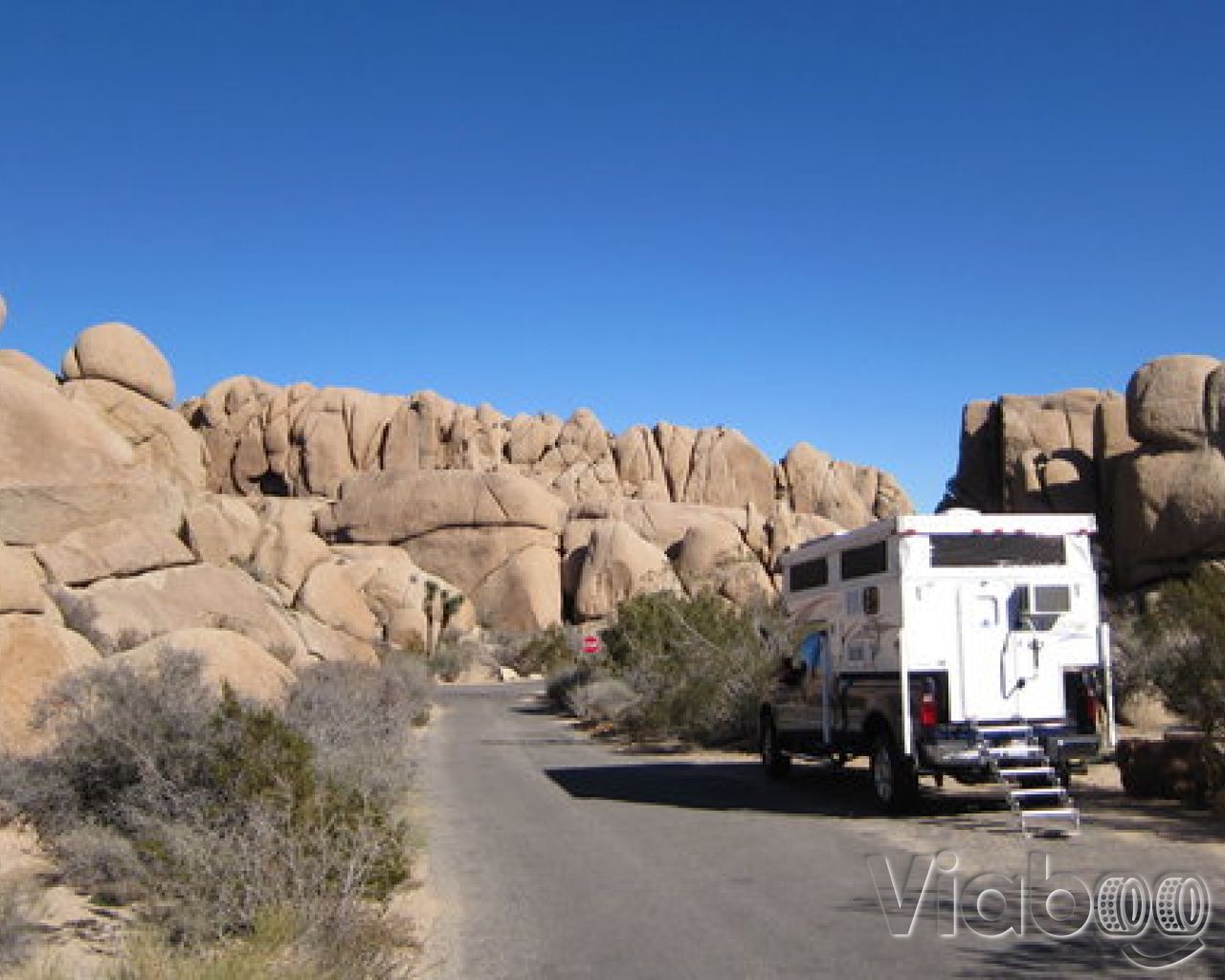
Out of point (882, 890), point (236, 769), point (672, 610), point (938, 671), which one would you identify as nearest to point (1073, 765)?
point (938, 671)

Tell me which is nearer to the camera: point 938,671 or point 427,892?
point 427,892

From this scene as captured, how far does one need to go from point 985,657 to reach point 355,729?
721cm

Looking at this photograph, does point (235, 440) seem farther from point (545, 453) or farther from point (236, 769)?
point (236, 769)

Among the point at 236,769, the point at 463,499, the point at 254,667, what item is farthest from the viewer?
the point at 463,499

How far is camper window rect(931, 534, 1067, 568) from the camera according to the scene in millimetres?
13750

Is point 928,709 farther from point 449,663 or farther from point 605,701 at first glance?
point 449,663

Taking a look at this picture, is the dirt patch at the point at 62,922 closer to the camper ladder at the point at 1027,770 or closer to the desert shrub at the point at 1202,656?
the camper ladder at the point at 1027,770

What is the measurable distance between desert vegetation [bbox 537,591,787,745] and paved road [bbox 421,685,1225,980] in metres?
4.86

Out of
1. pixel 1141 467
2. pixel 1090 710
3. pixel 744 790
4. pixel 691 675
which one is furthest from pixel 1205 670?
pixel 1141 467

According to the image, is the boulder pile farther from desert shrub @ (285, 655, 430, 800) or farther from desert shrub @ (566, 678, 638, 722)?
desert shrub @ (566, 678, 638, 722)

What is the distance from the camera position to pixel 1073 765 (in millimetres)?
13359

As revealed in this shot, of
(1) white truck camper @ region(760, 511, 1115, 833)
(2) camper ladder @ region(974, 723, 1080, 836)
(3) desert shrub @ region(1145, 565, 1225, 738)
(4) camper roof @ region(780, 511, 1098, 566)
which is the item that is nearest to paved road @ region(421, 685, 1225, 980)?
(2) camper ladder @ region(974, 723, 1080, 836)

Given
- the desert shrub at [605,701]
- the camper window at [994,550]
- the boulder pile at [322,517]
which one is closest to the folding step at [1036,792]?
the camper window at [994,550]

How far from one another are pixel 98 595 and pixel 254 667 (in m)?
11.3
